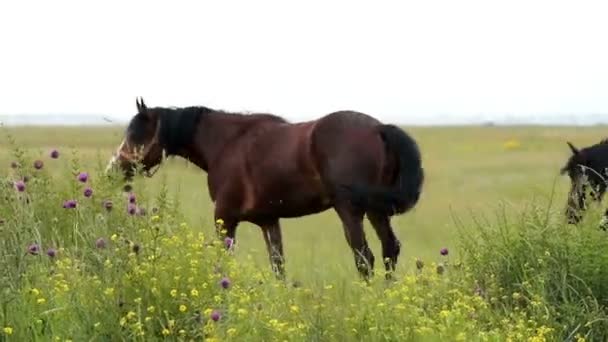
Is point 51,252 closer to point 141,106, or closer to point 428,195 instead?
point 141,106

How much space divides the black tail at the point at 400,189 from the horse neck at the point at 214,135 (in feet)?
4.91

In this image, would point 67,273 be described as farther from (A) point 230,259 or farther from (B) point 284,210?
(B) point 284,210

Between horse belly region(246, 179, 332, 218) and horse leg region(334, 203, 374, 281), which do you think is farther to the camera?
horse belly region(246, 179, 332, 218)

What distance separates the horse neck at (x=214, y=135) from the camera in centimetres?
914

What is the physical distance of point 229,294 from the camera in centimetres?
537

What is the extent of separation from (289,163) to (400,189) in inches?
42.2

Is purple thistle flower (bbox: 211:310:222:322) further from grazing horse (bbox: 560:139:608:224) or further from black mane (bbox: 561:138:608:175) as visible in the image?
black mane (bbox: 561:138:608:175)

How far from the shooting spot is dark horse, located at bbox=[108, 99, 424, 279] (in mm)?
8094

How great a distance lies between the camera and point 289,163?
855 centimetres

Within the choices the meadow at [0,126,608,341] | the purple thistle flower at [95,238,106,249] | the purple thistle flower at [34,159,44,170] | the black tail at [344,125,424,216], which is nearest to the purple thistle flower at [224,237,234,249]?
the meadow at [0,126,608,341]

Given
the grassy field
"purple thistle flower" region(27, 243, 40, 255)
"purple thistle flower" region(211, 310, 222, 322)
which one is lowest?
the grassy field

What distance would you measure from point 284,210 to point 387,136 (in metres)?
1.19

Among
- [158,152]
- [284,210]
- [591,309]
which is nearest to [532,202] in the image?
[591,309]

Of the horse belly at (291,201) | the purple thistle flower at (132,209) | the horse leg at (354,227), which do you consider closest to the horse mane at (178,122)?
the horse belly at (291,201)
